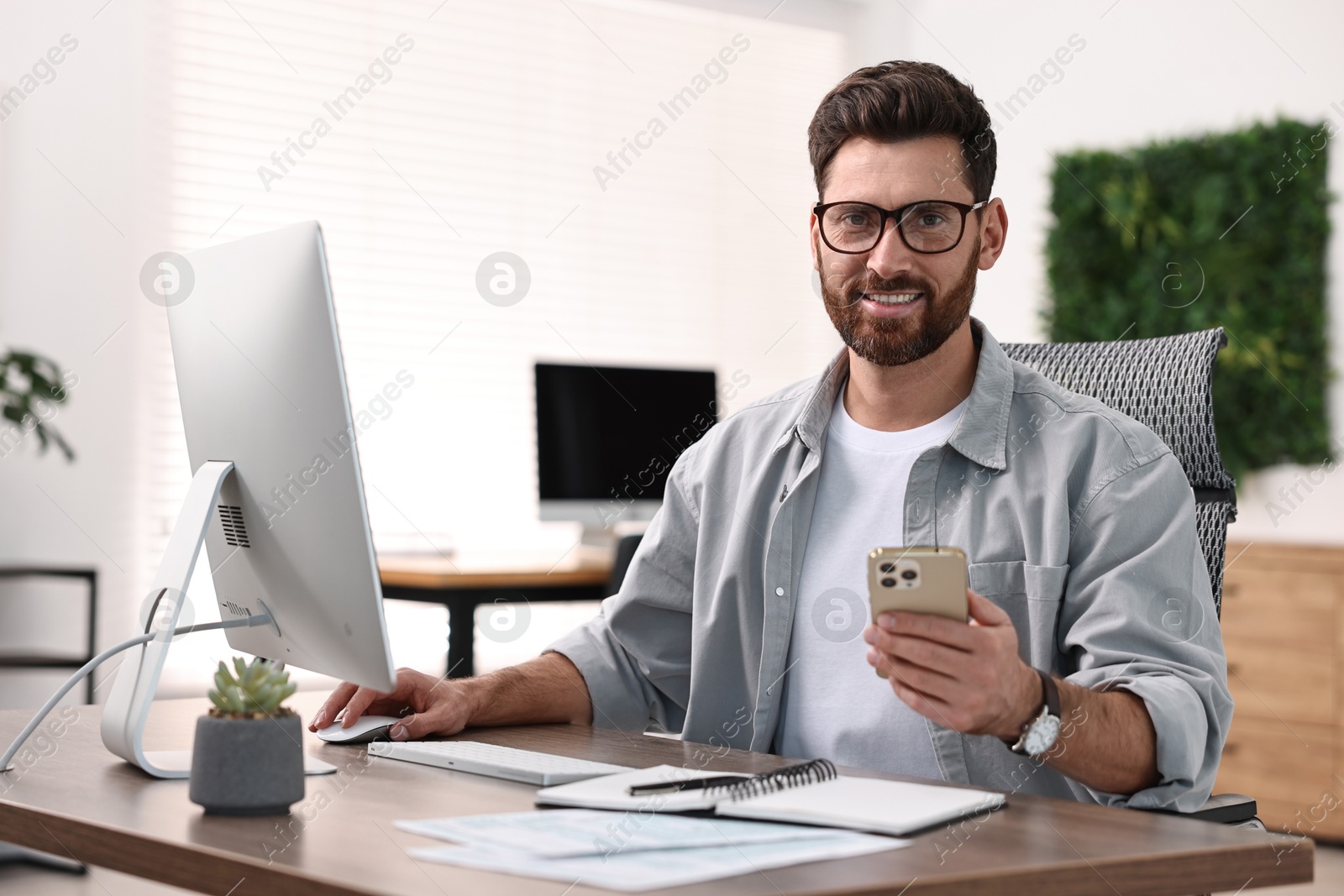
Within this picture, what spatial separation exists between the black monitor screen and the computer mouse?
7.62 feet

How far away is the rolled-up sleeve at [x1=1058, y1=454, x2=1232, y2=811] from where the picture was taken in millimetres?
1266

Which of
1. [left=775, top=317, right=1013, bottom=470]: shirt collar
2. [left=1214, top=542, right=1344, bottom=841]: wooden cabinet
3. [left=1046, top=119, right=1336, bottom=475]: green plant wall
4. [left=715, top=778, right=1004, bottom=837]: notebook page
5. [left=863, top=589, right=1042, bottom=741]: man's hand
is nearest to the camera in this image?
[left=715, top=778, right=1004, bottom=837]: notebook page

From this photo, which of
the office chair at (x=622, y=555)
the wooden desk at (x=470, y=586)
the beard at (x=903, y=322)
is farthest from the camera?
the wooden desk at (x=470, y=586)

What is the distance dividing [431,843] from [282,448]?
411 mm

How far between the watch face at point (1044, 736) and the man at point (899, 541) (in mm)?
22

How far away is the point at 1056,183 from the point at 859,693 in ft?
12.0

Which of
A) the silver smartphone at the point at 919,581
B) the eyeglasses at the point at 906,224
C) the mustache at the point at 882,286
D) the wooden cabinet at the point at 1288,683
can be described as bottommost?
the wooden cabinet at the point at 1288,683

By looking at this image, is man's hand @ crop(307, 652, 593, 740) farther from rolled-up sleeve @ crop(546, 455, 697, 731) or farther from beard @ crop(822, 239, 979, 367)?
beard @ crop(822, 239, 979, 367)

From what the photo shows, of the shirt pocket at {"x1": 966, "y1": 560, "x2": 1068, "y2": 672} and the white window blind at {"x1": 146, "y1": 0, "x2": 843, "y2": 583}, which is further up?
the white window blind at {"x1": 146, "y1": 0, "x2": 843, "y2": 583}

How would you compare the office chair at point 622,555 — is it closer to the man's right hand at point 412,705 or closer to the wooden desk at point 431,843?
the man's right hand at point 412,705

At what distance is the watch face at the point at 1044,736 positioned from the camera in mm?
1173

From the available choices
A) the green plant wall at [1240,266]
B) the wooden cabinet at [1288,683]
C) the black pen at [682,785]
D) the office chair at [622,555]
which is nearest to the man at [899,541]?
the black pen at [682,785]

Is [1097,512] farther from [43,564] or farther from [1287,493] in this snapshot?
[43,564]

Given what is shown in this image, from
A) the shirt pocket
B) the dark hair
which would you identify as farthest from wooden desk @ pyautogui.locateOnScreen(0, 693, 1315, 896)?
the dark hair
